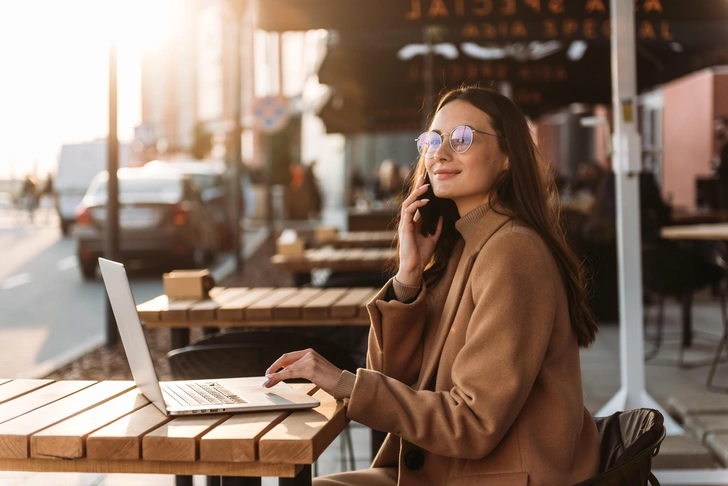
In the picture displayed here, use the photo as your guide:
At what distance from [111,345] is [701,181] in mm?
7839

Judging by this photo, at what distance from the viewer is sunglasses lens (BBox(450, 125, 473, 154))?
233cm

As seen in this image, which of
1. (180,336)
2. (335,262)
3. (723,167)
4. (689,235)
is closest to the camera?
(180,336)

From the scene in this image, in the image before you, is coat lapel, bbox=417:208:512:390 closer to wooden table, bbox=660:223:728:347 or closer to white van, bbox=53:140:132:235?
wooden table, bbox=660:223:728:347

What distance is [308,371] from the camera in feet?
7.02

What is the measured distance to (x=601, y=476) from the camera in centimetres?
190

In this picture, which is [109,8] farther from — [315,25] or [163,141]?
[163,141]

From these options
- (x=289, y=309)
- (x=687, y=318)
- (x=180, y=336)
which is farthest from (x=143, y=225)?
(x=289, y=309)

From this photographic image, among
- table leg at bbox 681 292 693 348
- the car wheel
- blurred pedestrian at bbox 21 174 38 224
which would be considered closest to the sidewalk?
table leg at bbox 681 292 693 348

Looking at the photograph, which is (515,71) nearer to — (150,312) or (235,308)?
(235,308)

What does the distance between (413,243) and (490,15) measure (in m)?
2.94

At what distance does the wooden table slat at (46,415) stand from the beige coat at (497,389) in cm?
64

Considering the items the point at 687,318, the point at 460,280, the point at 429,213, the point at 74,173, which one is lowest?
the point at 687,318

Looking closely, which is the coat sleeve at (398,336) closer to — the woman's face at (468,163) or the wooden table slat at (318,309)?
the woman's face at (468,163)

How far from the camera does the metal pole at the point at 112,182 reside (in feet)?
27.2
